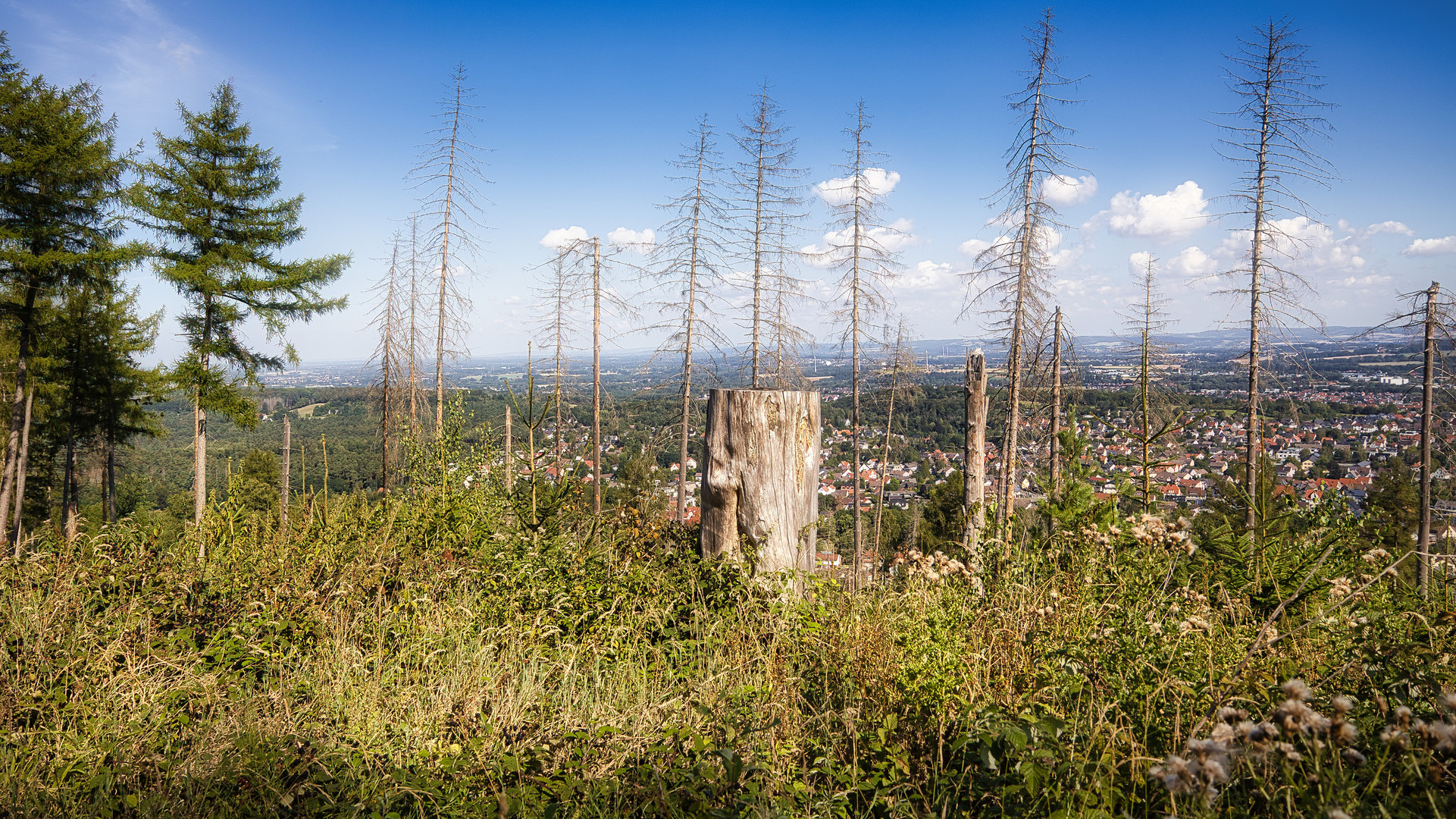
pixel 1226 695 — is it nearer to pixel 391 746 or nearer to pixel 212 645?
pixel 391 746

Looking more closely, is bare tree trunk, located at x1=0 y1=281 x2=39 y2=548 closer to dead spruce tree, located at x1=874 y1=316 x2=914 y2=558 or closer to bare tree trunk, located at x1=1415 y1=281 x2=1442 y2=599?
dead spruce tree, located at x1=874 y1=316 x2=914 y2=558

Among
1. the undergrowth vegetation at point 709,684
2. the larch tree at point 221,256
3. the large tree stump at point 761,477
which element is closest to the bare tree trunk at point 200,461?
the larch tree at point 221,256

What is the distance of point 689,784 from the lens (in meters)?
1.90

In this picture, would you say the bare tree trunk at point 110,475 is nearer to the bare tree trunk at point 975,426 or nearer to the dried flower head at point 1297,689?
the bare tree trunk at point 975,426

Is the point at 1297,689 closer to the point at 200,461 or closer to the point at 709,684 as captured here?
the point at 709,684

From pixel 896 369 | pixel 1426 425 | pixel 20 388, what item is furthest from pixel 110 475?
pixel 1426 425

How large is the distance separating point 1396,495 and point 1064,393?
7.41m

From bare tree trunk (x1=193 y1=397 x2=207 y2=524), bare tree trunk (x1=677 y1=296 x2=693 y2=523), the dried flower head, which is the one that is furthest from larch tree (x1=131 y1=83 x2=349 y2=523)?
the dried flower head

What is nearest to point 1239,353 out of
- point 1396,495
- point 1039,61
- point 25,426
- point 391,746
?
point 1396,495

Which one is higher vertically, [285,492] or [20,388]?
[20,388]

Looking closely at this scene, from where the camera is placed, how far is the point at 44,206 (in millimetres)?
11859

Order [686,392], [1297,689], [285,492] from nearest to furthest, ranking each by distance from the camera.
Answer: [1297,689]
[285,492]
[686,392]

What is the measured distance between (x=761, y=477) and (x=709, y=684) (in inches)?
53.1

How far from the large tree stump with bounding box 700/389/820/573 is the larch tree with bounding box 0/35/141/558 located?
14339 mm
